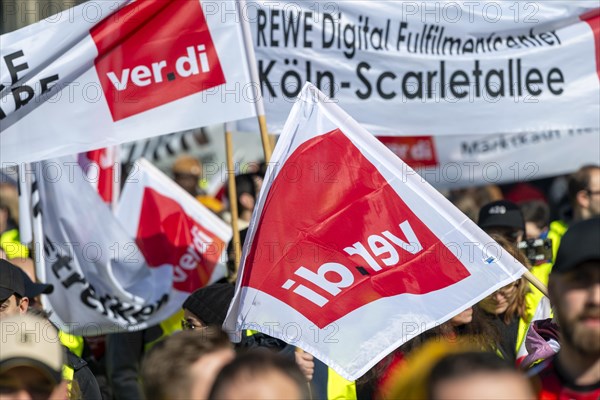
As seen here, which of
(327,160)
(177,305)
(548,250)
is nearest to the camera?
(327,160)

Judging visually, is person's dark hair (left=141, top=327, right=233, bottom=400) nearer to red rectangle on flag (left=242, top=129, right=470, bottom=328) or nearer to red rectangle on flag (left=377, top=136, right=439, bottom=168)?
red rectangle on flag (left=242, top=129, right=470, bottom=328)

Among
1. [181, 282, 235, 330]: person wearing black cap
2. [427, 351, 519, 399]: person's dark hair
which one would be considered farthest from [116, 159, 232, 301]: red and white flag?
[427, 351, 519, 399]: person's dark hair

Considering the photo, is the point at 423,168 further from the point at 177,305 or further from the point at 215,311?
the point at 215,311

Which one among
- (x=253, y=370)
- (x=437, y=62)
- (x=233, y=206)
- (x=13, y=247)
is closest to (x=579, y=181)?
(x=437, y=62)

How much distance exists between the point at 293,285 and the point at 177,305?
293 centimetres

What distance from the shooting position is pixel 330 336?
4.88 metres

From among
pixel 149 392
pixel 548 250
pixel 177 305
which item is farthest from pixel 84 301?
pixel 149 392

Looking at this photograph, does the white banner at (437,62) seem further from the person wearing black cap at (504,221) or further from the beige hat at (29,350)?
the beige hat at (29,350)

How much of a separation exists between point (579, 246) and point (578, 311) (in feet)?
0.57

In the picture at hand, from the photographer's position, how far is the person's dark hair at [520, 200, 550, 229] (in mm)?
8523

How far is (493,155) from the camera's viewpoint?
9.99 meters

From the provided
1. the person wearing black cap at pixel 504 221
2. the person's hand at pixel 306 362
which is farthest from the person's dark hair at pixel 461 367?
the person wearing black cap at pixel 504 221

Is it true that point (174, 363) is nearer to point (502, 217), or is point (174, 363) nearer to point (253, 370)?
point (253, 370)

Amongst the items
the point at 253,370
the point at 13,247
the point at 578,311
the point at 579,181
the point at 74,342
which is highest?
the point at 253,370
